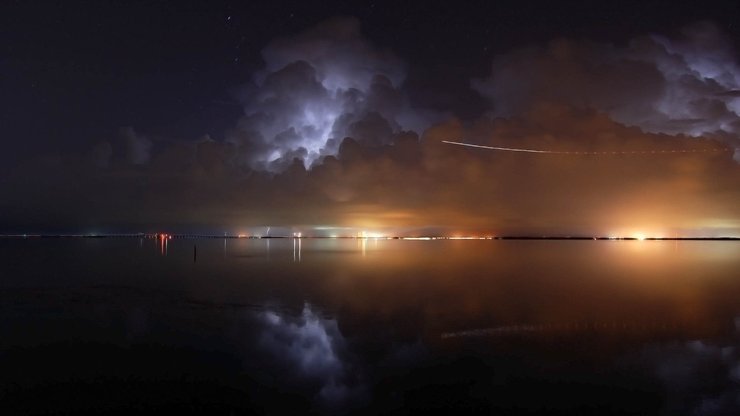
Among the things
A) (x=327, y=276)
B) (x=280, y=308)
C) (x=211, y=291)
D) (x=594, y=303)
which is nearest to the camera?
(x=280, y=308)

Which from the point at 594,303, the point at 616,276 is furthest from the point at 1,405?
the point at 616,276

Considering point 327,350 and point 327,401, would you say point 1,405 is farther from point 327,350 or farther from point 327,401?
point 327,350

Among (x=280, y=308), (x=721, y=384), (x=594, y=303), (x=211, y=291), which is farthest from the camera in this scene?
(x=211, y=291)

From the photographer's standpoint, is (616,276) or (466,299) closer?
(466,299)

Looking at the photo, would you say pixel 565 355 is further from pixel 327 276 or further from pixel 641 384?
pixel 327 276

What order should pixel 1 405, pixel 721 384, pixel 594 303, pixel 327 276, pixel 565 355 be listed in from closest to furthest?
1. pixel 1 405
2. pixel 721 384
3. pixel 565 355
4. pixel 594 303
5. pixel 327 276

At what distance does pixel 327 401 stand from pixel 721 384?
31.8 ft

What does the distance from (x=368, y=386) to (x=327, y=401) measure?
4.92 feet

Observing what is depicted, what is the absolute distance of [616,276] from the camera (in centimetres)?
4609

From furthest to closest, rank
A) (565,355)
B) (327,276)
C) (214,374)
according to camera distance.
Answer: (327,276), (565,355), (214,374)

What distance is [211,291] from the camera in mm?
33719

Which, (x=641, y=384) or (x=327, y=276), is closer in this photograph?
(x=641, y=384)

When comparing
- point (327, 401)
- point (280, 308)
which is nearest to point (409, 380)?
point (327, 401)

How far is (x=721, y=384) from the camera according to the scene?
13.8 m
